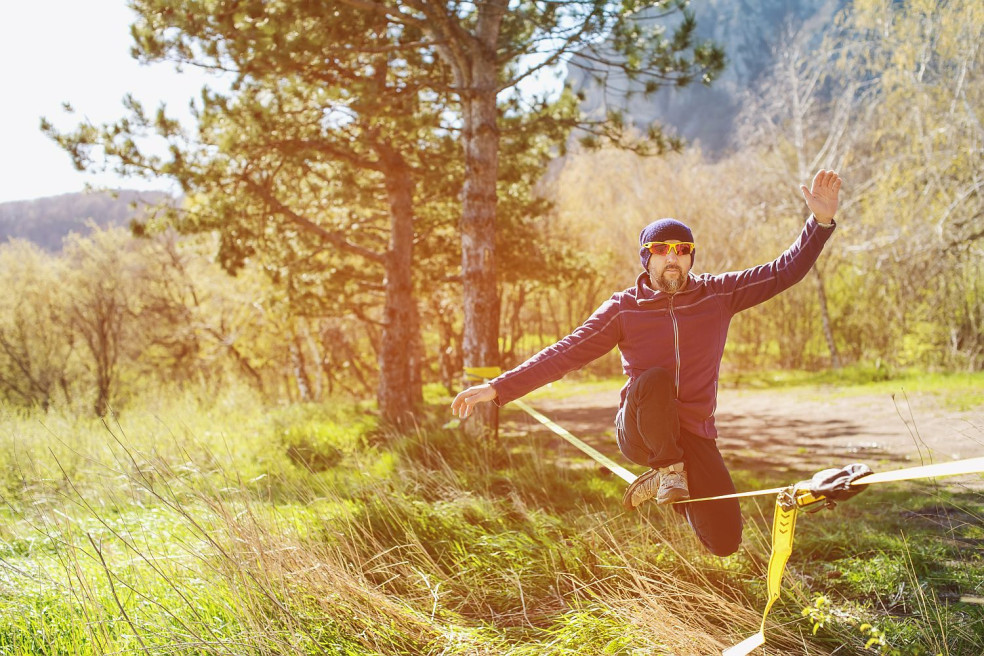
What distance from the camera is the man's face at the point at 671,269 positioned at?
9.78 feet

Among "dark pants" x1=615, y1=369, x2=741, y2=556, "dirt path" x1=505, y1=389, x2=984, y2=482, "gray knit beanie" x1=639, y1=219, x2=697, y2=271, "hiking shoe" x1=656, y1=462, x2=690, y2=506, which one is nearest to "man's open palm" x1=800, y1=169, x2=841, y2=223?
"gray knit beanie" x1=639, y1=219, x2=697, y2=271

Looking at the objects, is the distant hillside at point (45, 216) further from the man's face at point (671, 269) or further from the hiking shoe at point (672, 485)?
the hiking shoe at point (672, 485)

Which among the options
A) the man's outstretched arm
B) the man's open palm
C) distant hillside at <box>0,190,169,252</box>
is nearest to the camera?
the man's open palm

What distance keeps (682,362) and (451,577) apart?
172cm

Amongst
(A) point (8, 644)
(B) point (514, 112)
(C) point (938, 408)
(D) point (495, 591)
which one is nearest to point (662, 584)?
(D) point (495, 591)

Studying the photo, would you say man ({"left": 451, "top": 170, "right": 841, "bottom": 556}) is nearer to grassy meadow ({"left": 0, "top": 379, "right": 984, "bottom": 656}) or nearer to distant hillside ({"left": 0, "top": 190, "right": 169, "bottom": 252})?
grassy meadow ({"left": 0, "top": 379, "right": 984, "bottom": 656})

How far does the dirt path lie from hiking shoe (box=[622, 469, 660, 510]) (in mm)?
1601

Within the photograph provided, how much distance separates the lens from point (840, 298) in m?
19.5

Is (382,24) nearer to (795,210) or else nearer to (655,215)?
(795,210)

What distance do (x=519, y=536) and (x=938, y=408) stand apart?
8.14 metres

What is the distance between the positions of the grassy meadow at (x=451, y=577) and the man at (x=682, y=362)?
1.50 feet

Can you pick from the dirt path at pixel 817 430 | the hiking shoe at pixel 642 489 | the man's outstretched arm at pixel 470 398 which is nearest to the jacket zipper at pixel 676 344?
the hiking shoe at pixel 642 489

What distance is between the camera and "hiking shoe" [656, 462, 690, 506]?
2.91m

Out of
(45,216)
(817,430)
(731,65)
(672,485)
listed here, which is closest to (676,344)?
(672,485)
